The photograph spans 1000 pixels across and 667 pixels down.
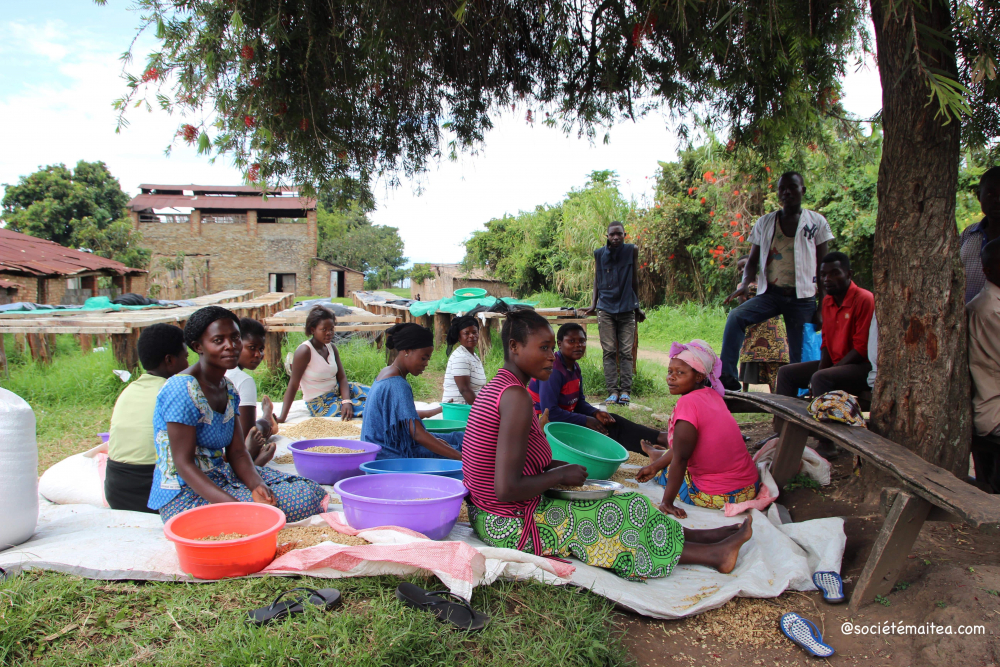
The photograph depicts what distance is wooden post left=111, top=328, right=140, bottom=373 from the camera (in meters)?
6.57

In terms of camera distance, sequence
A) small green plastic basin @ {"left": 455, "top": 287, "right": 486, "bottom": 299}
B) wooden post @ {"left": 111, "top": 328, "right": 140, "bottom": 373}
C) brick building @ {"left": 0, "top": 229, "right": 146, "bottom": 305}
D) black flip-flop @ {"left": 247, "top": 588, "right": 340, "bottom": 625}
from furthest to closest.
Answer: brick building @ {"left": 0, "top": 229, "right": 146, "bottom": 305} < small green plastic basin @ {"left": 455, "top": 287, "right": 486, "bottom": 299} < wooden post @ {"left": 111, "top": 328, "right": 140, "bottom": 373} < black flip-flop @ {"left": 247, "top": 588, "right": 340, "bottom": 625}

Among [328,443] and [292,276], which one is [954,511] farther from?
[292,276]

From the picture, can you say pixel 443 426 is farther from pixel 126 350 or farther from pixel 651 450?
pixel 126 350

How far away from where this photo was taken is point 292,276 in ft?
100

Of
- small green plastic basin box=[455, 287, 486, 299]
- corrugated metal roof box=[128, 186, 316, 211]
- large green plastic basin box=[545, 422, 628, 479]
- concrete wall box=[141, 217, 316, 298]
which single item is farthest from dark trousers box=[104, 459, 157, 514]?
concrete wall box=[141, 217, 316, 298]

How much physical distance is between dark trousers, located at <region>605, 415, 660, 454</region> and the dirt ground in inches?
68.7

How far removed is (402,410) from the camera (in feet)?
10.8

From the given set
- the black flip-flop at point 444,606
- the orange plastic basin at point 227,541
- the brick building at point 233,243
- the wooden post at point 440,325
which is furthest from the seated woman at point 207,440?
the brick building at point 233,243

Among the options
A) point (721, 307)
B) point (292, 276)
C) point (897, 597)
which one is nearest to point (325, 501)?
point (897, 597)

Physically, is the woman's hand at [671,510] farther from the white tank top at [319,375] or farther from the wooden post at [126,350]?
the wooden post at [126,350]

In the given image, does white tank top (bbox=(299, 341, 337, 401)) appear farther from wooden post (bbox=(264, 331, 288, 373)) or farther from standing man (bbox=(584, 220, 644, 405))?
standing man (bbox=(584, 220, 644, 405))

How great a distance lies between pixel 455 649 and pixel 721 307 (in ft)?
36.4

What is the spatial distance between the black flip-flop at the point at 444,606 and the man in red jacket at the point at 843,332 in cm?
270

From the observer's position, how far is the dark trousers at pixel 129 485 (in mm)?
2812
